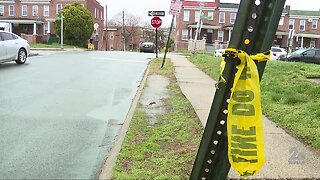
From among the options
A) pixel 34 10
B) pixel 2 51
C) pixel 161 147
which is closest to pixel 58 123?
pixel 161 147

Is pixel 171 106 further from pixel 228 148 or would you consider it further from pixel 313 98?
pixel 228 148

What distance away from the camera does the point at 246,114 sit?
2037 millimetres

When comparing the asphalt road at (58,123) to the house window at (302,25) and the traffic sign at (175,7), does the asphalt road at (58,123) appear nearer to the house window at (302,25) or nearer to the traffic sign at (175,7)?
the traffic sign at (175,7)

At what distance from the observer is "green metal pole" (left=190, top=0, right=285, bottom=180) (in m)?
1.97

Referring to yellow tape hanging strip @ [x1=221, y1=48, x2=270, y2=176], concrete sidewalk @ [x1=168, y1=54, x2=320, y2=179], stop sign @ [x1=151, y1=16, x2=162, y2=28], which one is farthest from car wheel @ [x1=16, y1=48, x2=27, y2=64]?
yellow tape hanging strip @ [x1=221, y1=48, x2=270, y2=176]

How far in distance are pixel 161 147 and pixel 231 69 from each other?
289 cm

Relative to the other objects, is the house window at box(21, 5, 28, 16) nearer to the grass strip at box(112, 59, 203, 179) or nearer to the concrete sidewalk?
the grass strip at box(112, 59, 203, 179)

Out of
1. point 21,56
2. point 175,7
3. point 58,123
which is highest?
point 175,7

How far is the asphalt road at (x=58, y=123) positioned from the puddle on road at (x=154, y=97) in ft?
1.39

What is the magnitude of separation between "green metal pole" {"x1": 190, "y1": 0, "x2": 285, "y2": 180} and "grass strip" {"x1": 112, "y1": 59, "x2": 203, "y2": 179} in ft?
4.83

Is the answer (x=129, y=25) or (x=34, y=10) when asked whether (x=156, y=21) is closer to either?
(x=34, y=10)

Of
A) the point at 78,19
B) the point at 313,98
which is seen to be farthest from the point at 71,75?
the point at 78,19

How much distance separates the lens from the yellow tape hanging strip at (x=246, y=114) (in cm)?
203

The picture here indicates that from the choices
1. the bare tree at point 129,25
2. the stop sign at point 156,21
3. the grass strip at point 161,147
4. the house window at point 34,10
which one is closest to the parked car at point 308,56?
the stop sign at point 156,21
